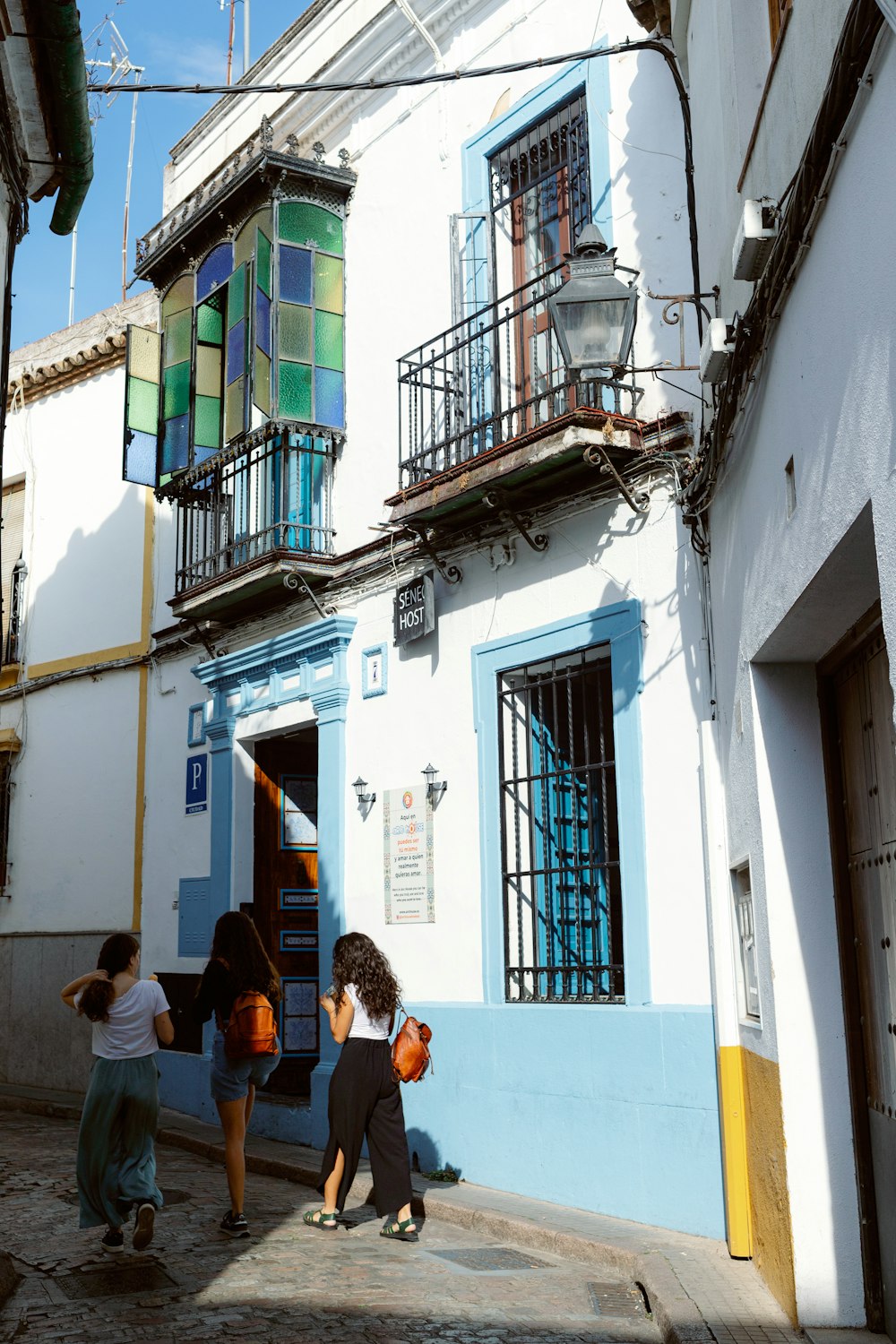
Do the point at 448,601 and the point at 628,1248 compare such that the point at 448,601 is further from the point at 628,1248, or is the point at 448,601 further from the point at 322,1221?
the point at 628,1248

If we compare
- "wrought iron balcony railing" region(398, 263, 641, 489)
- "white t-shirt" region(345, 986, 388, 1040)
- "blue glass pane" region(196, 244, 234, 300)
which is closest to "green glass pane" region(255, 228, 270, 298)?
"blue glass pane" region(196, 244, 234, 300)

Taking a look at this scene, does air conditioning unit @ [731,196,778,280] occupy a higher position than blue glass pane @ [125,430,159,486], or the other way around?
blue glass pane @ [125,430,159,486]

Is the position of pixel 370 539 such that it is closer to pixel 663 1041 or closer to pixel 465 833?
pixel 465 833

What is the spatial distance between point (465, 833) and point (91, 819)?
6.08m

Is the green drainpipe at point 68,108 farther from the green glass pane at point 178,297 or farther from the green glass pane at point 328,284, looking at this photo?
the green glass pane at point 178,297

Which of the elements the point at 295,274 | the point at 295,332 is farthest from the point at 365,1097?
the point at 295,274

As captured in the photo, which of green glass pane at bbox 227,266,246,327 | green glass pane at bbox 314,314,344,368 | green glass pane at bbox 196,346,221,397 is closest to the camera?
green glass pane at bbox 314,314,344,368

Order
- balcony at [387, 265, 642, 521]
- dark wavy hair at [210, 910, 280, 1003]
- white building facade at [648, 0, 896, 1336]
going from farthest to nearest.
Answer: balcony at [387, 265, 642, 521]
dark wavy hair at [210, 910, 280, 1003]
white building facade at [648, 0, 896, 1336]

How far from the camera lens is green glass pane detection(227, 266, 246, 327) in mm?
10969

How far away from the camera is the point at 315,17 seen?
11.4 meters

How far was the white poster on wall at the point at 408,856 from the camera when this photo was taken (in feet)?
30.7

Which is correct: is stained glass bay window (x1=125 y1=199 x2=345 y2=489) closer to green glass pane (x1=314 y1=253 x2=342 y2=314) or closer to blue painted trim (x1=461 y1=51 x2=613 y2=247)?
green glass pane (x1=314 y1=253 x2=342 y2=314)

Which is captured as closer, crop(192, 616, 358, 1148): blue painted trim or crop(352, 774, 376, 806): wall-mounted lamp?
crop(352, 774, 376, 806): wall-mounted lamp

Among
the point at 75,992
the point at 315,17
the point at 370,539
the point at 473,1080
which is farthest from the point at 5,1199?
the point at 315,17
